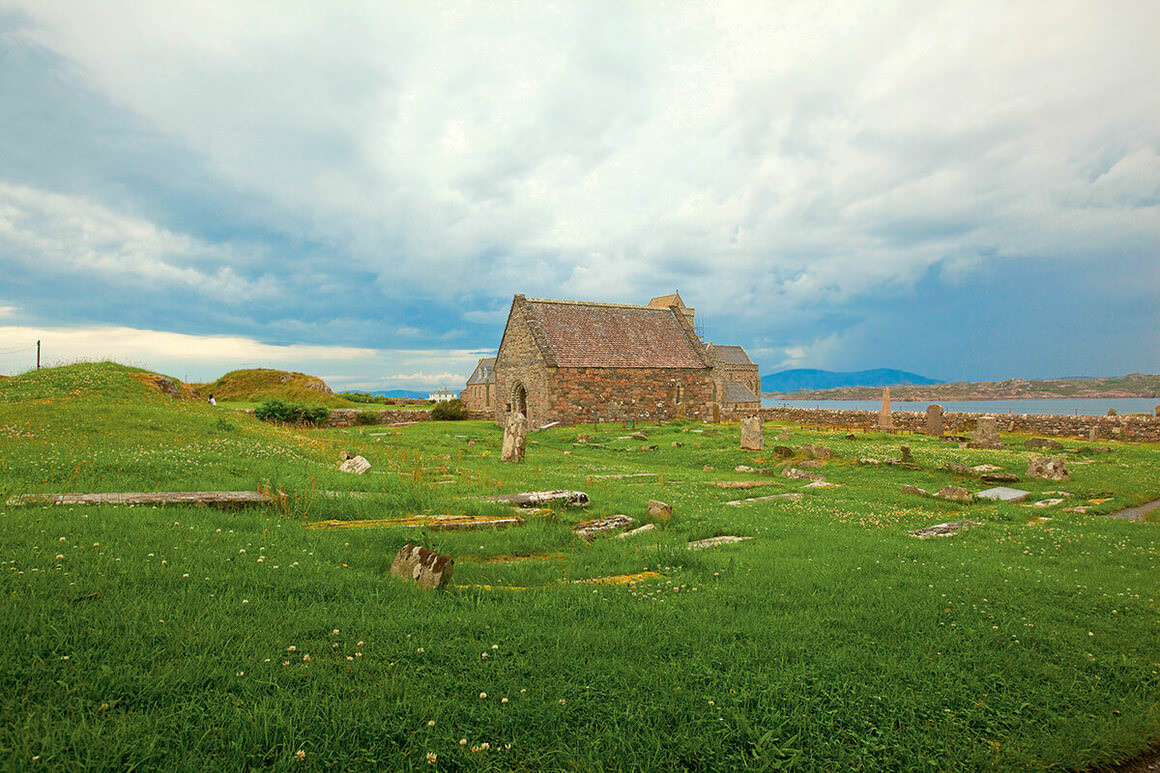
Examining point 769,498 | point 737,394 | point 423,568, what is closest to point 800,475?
point 769,498

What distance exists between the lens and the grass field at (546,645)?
12.0 feet

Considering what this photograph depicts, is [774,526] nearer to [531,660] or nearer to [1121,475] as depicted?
[531,660]

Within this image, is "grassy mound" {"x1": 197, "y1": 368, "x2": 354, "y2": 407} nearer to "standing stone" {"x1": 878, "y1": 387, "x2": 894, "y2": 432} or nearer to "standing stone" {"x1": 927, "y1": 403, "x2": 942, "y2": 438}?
"standing stone" {"x1": 878, "y1": 387, "x2": 894, "y2": 432}

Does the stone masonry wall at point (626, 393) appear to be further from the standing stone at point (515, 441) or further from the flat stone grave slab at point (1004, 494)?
the flat stone grave slab at point (1004, 494)

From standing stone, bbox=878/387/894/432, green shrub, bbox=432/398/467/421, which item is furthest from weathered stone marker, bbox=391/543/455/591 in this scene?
green shrub, bbox=432/398/467/421

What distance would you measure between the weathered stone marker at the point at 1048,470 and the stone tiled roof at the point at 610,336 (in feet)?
75.1

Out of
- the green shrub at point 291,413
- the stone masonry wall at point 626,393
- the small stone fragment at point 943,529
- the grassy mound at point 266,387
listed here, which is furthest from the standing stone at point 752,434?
the grassy mound at point 266,387

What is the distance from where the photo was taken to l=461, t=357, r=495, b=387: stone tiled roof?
79.4 m

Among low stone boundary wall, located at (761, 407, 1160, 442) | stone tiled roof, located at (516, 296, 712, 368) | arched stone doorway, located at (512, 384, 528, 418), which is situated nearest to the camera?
low stone boundary wall, located at (761, 407, 1160, 442)

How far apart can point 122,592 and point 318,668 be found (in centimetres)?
213

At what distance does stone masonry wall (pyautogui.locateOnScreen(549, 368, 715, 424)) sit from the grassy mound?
21.9 meters

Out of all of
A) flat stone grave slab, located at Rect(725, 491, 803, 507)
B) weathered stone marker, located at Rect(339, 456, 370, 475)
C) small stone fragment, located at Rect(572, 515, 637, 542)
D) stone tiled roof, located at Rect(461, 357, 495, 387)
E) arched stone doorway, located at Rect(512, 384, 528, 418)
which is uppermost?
stone tiled roof, located at Rect(461, 357, 495, 387)

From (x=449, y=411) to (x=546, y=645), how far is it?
128 ft

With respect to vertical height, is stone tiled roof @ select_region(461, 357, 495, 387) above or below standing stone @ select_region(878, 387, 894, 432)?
above
